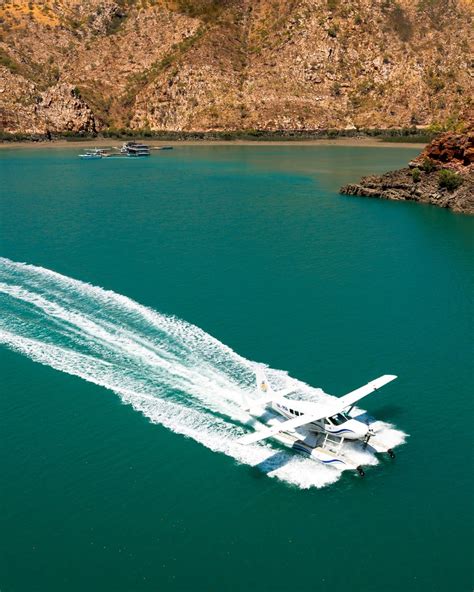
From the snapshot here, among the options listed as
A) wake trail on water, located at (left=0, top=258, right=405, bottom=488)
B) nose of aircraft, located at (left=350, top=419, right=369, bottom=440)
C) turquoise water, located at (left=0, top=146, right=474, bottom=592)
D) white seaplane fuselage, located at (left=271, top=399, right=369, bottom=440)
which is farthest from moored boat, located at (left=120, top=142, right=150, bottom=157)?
nose of aircraft, located at (left=350, top=419, right=369, bottom=440)

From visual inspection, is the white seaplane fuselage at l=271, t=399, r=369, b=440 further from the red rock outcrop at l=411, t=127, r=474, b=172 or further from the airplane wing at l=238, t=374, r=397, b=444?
the red rock outcrop at l=411, t=127, r=474, b=172

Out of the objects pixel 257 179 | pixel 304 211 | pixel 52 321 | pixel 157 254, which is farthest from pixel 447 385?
pixel 257 179

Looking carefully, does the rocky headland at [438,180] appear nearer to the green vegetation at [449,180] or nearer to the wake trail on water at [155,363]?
the green vegetation at [449,180]

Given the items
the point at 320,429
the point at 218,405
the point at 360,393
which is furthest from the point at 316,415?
the point at 218,405

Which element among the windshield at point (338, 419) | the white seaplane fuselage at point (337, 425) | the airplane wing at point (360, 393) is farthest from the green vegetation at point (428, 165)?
the windshield at point (338, 419)

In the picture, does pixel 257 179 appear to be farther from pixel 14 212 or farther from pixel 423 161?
pixel 14 212

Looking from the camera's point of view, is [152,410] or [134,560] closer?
[134,560]

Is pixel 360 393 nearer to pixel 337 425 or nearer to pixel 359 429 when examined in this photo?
pixel 359 429
